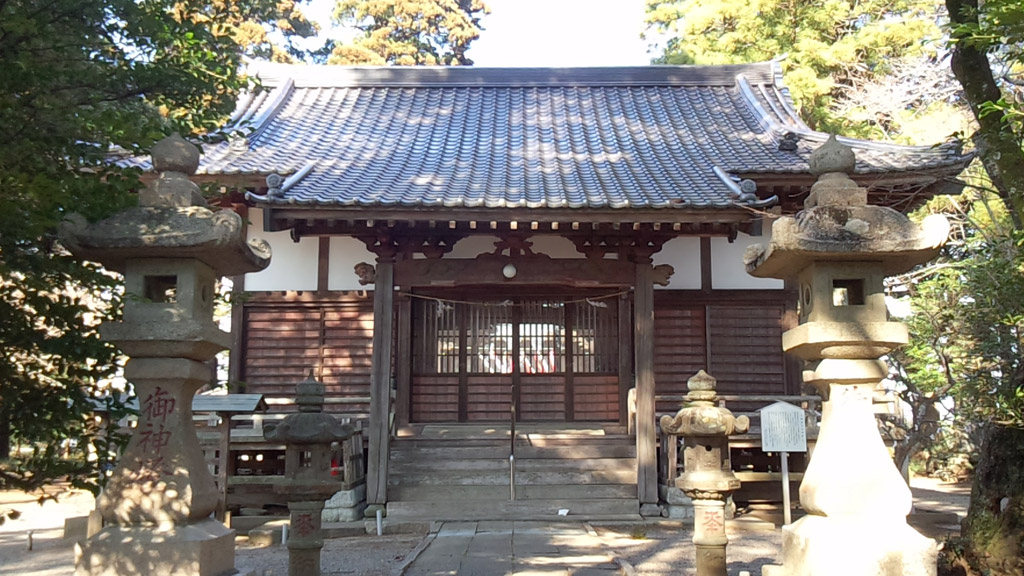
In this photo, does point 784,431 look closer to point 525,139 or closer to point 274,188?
point 274,188

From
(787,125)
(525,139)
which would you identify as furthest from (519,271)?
(787,125)

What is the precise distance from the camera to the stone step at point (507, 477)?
10414 millimetres

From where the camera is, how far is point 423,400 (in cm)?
1227

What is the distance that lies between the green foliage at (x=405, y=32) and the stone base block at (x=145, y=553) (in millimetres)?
23220

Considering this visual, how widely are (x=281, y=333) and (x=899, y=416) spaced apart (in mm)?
12469

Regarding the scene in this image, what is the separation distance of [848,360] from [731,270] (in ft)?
24.4

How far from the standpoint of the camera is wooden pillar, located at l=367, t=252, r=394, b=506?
32.8ft

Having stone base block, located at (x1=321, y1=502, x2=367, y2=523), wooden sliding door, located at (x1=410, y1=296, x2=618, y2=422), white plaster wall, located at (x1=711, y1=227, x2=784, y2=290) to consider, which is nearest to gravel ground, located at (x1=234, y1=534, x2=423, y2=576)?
stone base block, located at (x1=321, y1=502, x2=367, y2=523)

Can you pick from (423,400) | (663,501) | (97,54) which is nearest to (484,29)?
(423,400)

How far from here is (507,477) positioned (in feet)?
34.7

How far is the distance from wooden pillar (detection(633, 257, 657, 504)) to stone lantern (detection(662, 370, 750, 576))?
12.9 feet

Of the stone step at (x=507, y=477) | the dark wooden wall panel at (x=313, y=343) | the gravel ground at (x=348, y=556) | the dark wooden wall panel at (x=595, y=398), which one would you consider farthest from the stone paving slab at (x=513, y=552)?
the dark wooden wall panel at (x=313, y=343)

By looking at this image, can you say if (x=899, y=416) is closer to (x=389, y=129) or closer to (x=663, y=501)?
(x=663, y=501)

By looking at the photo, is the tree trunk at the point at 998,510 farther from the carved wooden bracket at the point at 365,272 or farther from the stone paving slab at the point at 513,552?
the carved wooden bracket at the point at 365,272
